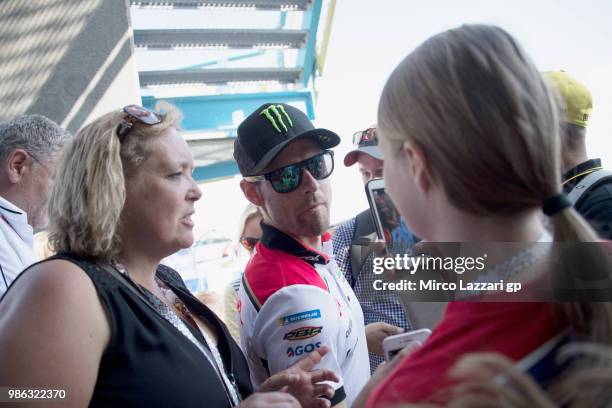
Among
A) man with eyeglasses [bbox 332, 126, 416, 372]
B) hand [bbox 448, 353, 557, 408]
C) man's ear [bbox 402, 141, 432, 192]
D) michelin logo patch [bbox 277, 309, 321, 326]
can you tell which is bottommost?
man with eyeglasses [bbox 332, 126, 416, 372]

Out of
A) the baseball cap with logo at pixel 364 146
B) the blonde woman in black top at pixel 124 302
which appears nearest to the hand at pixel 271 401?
the blonde woman in black top at pixel 124 302

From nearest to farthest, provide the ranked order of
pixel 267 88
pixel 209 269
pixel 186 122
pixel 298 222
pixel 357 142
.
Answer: pixel 298 222, pixel 357 142, pixel 186 122, pixel 267 88, pixel 209 269

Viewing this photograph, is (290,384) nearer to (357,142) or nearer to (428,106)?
(428,106)

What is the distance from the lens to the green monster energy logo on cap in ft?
5.60

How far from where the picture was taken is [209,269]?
5.57 m

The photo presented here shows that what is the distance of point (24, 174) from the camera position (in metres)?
2.28

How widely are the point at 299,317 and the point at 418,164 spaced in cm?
73

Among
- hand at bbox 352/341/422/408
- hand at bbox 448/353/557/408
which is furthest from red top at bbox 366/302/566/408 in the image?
hand at bbox 352/341/422/408

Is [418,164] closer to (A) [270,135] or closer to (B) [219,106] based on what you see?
(A) [270,135]

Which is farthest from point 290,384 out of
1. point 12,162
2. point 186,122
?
point 186,122

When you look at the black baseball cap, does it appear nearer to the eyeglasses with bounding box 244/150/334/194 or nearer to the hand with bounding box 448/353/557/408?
the eyeglasses with bounding box 244/150/334/194

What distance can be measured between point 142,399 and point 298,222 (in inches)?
31.1

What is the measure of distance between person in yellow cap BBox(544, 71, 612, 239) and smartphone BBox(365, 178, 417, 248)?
73 cm

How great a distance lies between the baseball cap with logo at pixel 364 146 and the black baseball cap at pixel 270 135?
0.97 meters
